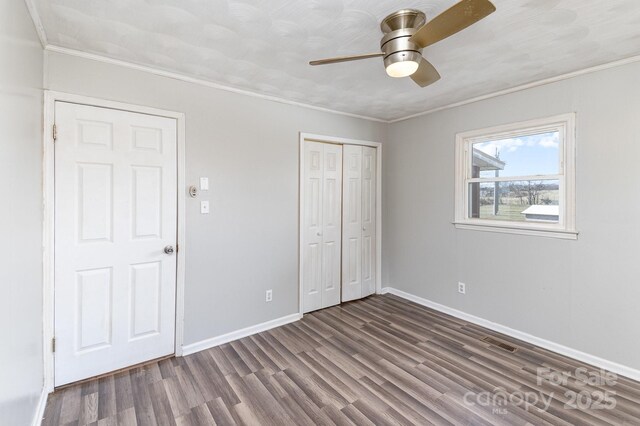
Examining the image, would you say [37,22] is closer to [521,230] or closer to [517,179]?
[517,179]

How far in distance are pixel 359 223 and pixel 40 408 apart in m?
3.24

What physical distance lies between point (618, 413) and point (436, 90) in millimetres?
2764

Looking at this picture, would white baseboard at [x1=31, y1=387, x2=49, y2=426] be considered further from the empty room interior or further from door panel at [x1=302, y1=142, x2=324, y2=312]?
door panel at [x1=302, y1=142, x2=324, y2=312]

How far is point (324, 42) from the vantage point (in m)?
2.00

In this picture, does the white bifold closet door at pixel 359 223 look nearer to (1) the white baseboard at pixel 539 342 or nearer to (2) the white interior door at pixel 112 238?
(1) the white baseboard at pixel 539 342

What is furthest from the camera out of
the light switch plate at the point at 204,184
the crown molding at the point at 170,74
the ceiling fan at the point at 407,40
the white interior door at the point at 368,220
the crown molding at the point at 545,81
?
the white interior door at the point at 368,220

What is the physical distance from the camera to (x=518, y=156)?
295 centimetres

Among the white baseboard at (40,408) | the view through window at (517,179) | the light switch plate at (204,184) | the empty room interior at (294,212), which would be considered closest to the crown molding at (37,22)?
the empty room interior at (294,212)

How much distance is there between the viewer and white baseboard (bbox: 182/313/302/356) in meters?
2.66

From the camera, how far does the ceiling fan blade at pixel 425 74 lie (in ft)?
5.82

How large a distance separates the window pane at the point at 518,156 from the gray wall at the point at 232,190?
1779mm

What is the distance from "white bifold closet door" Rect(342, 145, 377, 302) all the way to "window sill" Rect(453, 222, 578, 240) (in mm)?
1106

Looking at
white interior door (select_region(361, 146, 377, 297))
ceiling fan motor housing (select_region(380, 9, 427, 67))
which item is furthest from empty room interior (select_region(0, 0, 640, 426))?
white interior door (select_region(361, 146, 377, 297))

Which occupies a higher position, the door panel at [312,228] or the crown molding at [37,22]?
the crown molding at [37,22]
